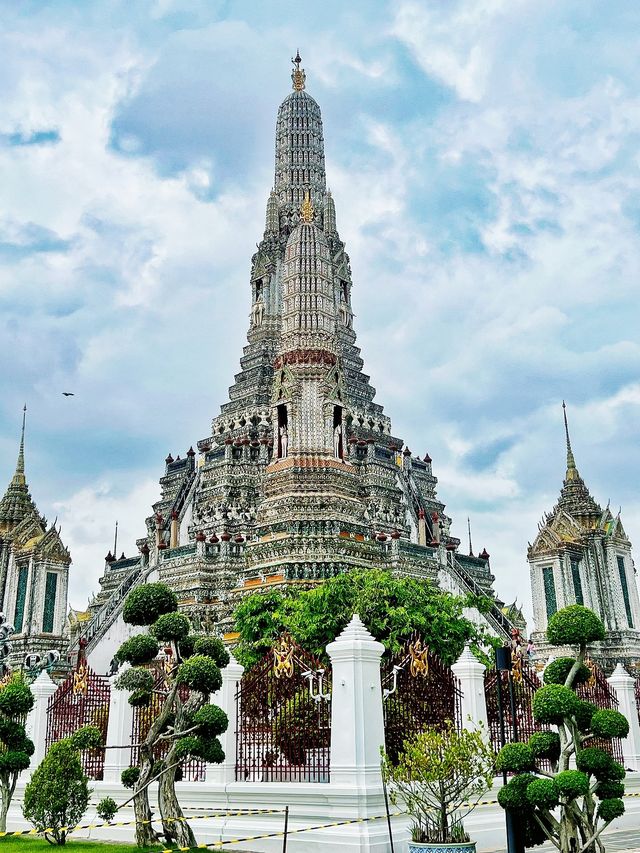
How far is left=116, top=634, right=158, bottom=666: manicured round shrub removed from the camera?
12484 mm

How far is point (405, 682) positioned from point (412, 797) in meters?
3.08

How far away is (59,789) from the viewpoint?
501 inches

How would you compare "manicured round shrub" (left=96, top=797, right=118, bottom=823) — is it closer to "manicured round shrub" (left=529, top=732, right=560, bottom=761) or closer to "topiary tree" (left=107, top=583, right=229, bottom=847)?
"topiary tree" (left=107, top=583, right=229, bottom=847)

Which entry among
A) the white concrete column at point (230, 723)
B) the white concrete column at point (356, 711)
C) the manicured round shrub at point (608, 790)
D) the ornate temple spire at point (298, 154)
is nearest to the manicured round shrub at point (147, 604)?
the white concrete column at point (230, 723)

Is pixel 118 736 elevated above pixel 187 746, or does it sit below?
above

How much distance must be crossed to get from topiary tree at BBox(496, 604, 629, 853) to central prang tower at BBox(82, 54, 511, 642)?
65.7ft

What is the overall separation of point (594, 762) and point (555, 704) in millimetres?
699

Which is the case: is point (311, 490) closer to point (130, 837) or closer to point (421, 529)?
point (421, 529)

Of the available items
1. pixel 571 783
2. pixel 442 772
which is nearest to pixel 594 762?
pixel 571 783

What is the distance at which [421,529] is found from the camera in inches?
1646

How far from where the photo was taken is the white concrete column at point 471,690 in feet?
45.7

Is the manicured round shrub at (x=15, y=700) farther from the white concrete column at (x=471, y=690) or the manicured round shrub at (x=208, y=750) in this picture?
the white concrete column at (x=471, y=690)

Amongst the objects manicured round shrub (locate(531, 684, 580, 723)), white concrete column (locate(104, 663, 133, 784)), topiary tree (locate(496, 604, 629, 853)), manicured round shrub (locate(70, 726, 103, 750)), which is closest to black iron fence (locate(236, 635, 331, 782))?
manicured round shrub (locate(70, 726, 103, 750))

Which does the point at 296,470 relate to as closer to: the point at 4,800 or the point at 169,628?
the point at 4,800
